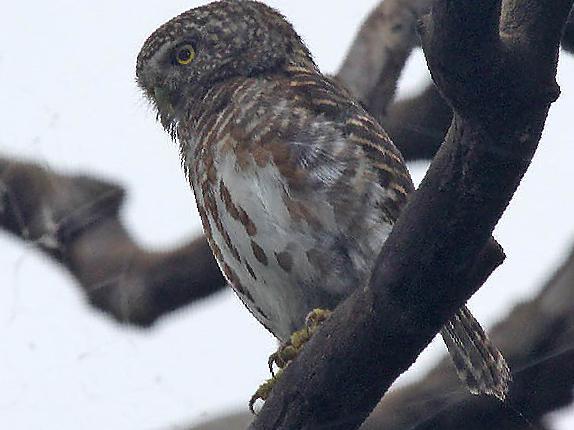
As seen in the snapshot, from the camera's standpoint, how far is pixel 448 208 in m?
3.41

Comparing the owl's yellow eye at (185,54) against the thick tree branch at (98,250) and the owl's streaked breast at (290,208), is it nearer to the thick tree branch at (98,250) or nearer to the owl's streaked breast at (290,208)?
the owl's streaked breast at (290,208)

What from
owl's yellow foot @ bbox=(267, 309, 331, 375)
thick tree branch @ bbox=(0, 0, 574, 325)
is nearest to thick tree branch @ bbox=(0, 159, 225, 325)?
thick tree branch @ bbox=(0, 0, 574, 325)

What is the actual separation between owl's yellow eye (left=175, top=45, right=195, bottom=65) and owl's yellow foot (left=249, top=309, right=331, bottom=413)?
1.74m

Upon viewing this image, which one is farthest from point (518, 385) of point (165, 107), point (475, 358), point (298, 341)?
point (165, 107)

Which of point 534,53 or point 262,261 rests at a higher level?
point 534,53

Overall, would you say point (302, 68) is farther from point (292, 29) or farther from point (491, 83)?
point (491, 83)

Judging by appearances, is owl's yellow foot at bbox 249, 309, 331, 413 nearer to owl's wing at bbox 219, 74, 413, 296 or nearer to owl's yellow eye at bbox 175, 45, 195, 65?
owl's wing at bbox 219, 74, 413, 296

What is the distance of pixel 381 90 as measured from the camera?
7246mm

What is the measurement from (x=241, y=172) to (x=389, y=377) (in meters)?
1.26

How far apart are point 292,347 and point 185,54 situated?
1913 mm

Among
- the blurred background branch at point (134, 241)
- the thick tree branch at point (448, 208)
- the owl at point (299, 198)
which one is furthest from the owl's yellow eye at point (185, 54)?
the thick tree branch at point (448, 208)

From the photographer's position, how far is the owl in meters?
4.66

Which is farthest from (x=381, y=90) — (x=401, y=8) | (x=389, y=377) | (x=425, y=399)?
(x=389, y=377)

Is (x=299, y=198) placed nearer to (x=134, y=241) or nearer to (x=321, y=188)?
(x=321, y=188)
